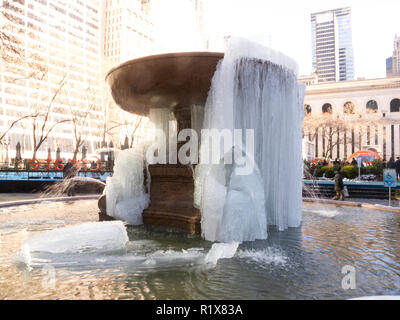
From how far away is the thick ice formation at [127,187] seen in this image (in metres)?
6.46

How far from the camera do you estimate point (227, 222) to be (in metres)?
4.93

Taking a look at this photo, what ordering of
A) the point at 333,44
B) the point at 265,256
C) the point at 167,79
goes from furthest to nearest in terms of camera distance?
the point at 333,44 < the point at 167,79 < the point at 265,256

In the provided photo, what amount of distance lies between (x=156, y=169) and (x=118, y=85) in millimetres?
1809

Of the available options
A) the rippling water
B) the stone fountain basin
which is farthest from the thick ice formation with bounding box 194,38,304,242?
the rippling water

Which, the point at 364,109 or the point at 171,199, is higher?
the point at 364,109

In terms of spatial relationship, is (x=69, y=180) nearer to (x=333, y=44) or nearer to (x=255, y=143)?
(x=255, y=143)

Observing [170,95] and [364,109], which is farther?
[364,109]

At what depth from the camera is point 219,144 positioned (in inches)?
218

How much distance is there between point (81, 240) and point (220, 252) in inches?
74.0

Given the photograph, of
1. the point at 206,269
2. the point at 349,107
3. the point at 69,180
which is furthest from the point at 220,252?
the point at 349,107

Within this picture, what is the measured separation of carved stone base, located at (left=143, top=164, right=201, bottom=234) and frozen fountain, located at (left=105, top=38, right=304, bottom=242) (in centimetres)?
2

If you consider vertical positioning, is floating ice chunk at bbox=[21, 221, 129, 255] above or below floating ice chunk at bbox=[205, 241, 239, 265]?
above

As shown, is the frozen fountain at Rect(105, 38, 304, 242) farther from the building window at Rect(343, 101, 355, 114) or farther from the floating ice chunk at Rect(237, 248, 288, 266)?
the building window at Rect(343, 101, 355, 114)

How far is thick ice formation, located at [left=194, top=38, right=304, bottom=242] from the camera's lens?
5027mm
